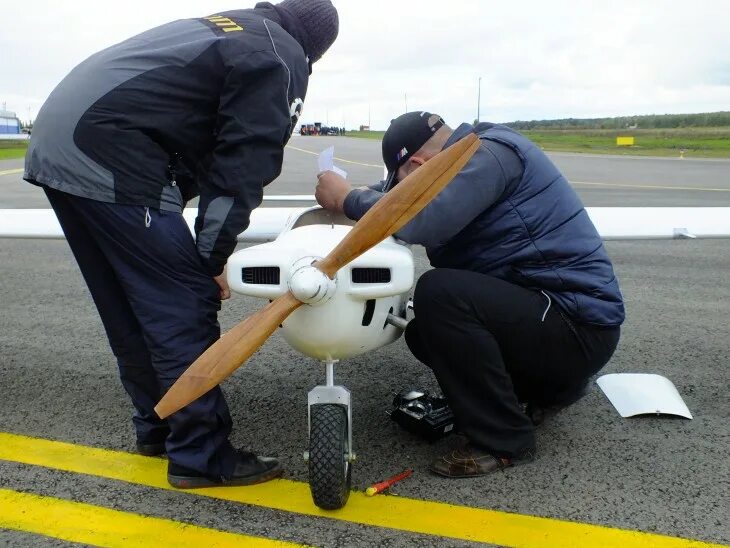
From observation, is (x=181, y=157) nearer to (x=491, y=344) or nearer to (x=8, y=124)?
(x=491, y=344)

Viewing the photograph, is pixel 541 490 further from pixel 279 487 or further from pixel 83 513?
pixel 83 513

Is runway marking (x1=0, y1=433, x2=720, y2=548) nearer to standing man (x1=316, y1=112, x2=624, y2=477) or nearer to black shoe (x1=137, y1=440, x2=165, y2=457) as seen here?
black shoe (x1=137, y1=440, x2=165, y2=457)

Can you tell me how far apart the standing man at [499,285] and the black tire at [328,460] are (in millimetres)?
520

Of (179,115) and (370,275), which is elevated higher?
(179,115)

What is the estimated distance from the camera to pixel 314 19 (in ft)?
8.98

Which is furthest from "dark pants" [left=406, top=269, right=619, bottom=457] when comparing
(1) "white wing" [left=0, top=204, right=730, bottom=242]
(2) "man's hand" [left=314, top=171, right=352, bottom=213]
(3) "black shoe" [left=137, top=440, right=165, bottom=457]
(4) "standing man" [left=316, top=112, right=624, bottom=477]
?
(1) "white wing" [left=0, top=204, right=730, bottom=242]

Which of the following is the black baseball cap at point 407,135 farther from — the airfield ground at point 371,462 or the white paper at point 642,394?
the white paper at point 642,394

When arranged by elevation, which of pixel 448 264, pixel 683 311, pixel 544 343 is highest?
pixel 448 264

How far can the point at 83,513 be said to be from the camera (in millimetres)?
2566

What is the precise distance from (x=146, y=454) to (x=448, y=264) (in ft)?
5.14

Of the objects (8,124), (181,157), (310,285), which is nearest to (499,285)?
(310,285)

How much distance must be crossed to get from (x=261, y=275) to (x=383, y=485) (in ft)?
3.13

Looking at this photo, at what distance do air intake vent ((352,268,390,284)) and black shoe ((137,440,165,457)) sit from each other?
128 centimetres

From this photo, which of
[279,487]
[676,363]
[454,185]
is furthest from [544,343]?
[676,363]
